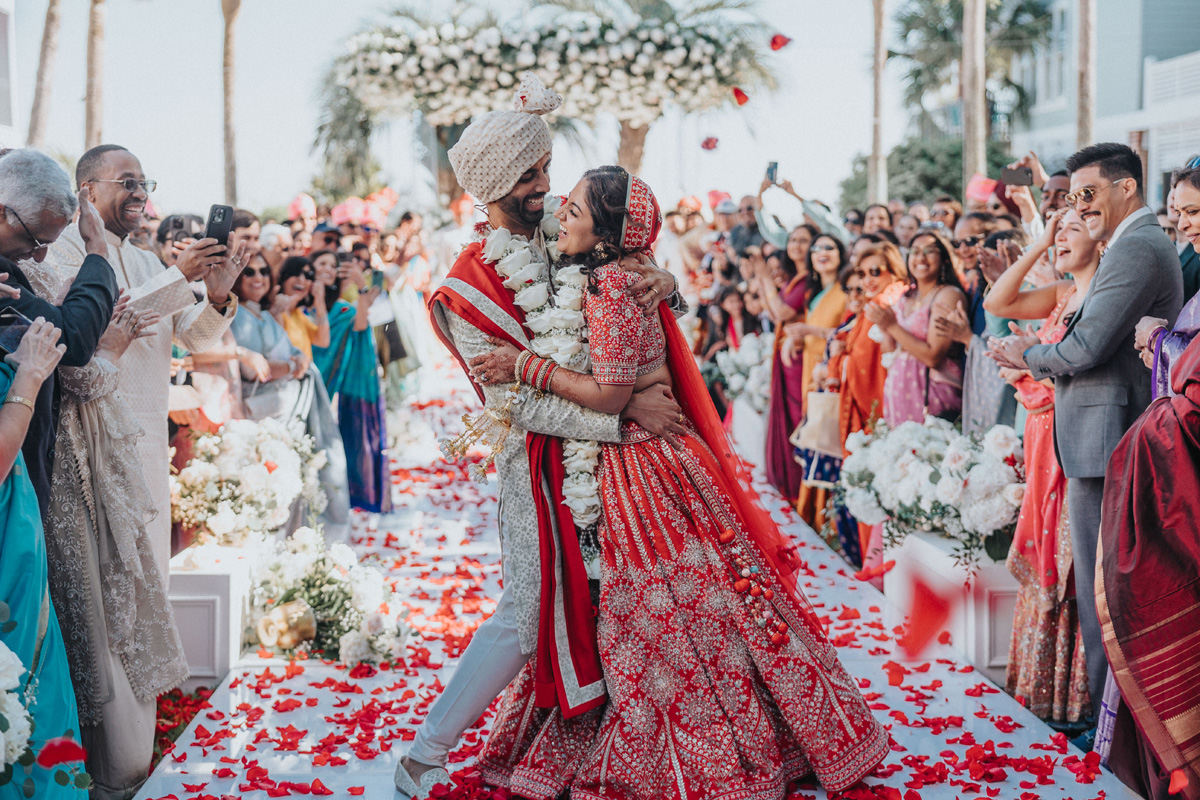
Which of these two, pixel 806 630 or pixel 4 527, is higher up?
pixel 4 527

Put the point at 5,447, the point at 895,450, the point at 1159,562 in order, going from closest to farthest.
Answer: the point at 5,447
the point at 1159,562
the point at 895,450

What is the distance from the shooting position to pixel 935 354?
522 centimetres

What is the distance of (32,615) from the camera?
2615 mm

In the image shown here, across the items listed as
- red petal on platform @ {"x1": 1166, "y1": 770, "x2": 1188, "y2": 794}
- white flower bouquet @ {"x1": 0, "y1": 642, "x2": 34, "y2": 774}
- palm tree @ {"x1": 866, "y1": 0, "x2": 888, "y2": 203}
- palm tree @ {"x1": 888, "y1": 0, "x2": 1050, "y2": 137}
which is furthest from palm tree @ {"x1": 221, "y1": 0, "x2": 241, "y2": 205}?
palm tree @ {"x1": 888, "y1": 0, "x2": 1050, "y2": 137}

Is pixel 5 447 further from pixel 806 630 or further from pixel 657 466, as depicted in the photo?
pixel 806 630

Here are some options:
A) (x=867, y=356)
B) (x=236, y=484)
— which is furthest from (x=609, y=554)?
(x=867, y=356)

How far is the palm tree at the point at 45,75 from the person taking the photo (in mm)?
9891

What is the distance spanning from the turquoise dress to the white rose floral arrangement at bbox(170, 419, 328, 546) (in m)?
1.95

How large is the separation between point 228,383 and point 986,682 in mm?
3677

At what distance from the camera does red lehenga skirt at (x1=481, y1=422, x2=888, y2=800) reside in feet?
9.85

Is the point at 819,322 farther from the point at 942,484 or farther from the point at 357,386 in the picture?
the point at 357,386

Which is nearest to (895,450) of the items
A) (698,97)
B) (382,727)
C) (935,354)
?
(935,354)

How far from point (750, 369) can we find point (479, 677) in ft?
19.0

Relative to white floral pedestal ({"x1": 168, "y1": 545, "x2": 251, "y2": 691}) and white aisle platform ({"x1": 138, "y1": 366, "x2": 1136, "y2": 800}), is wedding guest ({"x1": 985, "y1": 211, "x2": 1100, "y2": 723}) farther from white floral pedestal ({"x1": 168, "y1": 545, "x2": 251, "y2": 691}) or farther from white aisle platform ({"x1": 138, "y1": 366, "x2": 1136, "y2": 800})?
white floral pedestal ({"x1": 168, "y1": 545, "x2": 251, "y2": 691})
